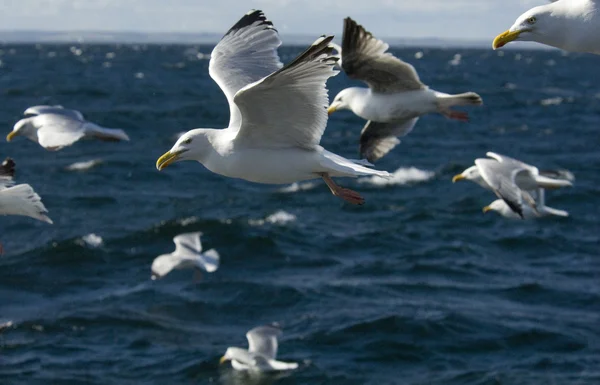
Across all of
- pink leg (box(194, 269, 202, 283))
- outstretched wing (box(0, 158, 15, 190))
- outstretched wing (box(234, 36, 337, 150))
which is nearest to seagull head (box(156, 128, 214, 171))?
outstretched wing (box(234, 36, 337, 150))

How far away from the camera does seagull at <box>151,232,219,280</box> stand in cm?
1420

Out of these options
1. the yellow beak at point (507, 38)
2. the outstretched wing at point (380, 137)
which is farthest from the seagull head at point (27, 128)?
the yellow beak at point (507, 38)

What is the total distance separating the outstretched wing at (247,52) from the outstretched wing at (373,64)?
1068mm

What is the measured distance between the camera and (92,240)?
60.2 ft

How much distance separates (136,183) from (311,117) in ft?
61.0

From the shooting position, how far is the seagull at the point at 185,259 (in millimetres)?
14195

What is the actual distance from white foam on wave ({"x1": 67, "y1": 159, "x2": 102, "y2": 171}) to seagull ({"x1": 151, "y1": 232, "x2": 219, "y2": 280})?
1140 cm

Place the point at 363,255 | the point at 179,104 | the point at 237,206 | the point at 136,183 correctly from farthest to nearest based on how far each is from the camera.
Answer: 1. the point at 179,104
2. the point at 136,183
3. the point at 237,206
4. the point at 363,255

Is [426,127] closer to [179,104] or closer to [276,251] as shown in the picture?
[179,104]

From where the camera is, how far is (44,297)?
50.5 feet

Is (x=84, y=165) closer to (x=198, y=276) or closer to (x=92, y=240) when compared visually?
(x=92, y=240)

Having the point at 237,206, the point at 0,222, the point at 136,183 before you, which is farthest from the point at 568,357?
the point at 136,183

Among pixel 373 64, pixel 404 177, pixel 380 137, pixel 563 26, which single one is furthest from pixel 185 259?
pixel 404 177

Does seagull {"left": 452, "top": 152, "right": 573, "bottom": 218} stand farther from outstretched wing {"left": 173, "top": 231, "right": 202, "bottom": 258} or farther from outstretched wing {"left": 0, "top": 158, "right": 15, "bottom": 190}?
outstretched wing {"left": 0, "top": 158, "right": 15, "bottom": 190}
